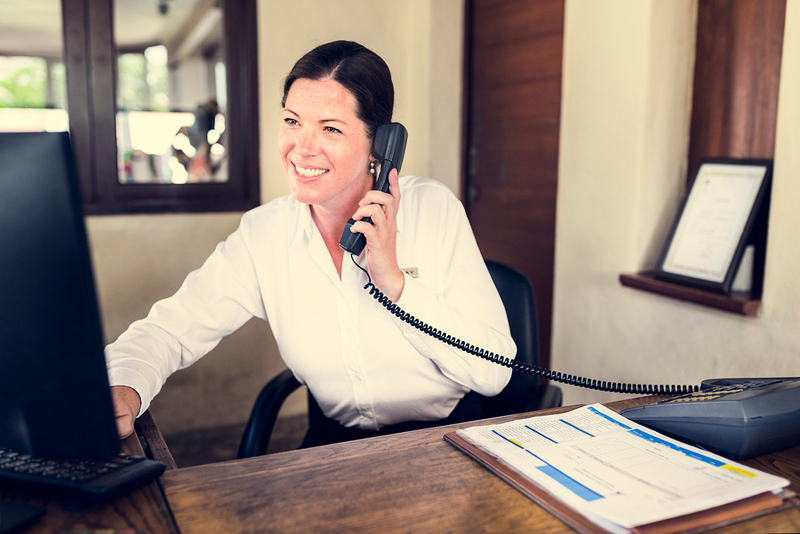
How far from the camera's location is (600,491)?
0.77 metres

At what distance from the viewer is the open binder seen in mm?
715

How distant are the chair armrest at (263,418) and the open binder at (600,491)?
556 mm

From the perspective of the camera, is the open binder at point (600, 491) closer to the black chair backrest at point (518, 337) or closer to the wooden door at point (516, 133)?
the black chair backrest at point (518, 337)

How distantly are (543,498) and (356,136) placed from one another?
91cm

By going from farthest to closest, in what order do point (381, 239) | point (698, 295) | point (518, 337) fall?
point (698, 295), point (518, 337), point (381, 239)

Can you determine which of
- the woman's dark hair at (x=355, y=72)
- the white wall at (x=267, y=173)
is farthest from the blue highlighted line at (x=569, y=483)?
the white wall at (x=267, y=173)

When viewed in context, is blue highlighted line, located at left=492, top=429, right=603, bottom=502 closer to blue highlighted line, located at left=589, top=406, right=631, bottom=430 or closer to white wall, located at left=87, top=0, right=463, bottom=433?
blue highlighted line, located at left=589, top=406, right=631, bottom=430

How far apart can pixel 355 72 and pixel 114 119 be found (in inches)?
64.5

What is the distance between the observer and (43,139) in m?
0.63

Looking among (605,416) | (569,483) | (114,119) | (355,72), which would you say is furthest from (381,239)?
(114,119)

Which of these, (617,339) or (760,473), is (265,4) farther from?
(760,473)

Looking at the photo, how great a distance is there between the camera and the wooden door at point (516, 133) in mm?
2664

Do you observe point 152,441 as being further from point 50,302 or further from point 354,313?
point 354,313

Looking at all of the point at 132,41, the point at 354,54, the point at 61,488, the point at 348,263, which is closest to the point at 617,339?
the point at 348,263
